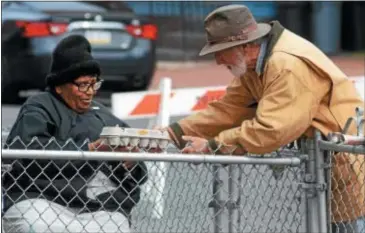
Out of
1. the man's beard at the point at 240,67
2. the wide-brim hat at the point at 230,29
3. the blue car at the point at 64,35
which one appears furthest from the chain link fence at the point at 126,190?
the blue car at the point at 64,35

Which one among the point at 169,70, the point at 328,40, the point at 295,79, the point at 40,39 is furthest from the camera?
the point at 328,40

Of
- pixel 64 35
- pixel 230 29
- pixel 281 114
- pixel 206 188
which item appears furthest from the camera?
pixel 64 35

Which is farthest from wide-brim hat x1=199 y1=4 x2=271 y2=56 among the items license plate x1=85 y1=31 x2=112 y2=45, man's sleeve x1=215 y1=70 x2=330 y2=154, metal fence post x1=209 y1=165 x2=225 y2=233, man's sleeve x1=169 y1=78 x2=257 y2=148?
license plate x1=85 y1=31 x2=112 y2=45

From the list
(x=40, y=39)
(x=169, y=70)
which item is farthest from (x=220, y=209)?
(x=169, y=70)

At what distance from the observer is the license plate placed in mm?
13628

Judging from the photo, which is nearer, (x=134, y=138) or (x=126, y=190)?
(x=134, y=138)

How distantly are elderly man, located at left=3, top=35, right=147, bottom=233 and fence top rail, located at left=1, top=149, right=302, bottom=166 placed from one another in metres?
0.19

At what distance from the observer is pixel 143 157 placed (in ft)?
14.5

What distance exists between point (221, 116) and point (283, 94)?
678 millimetres

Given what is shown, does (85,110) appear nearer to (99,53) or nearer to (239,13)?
(239,13)

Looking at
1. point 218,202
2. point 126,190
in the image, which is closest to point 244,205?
point 218,202

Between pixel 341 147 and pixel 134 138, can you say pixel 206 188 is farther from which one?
pixel 341 147

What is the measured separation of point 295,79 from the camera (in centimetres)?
451

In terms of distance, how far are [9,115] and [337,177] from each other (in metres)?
8.39
